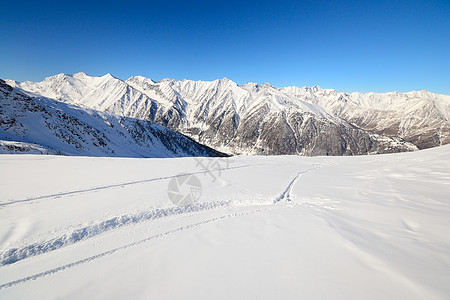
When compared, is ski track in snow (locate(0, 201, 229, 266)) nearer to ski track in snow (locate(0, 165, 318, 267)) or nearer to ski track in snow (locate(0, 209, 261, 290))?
ski track in snow (locate(0, 165, 318, 267))

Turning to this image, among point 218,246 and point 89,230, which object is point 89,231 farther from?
point 218,246

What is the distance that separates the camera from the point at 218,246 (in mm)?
4289

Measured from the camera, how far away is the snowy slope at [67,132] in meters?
39.0

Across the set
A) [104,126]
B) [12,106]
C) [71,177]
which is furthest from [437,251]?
[104,126]

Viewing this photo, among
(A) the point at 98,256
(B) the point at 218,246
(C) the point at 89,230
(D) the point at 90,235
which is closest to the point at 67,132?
(C) the point at 89,230

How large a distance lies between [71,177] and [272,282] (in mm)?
12173

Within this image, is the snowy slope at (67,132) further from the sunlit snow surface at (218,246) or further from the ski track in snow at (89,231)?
the ski track in snow at (89,231)

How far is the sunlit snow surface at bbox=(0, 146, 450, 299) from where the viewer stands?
2.97 m

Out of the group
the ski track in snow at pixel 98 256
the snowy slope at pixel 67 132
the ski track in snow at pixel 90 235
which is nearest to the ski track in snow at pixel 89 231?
the ski track in snow at pixel 90 235

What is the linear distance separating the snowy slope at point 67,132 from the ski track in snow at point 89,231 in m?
36.5

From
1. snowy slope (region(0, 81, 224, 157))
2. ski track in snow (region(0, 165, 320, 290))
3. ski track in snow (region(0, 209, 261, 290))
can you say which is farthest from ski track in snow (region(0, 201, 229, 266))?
snowy slope (region(0, 81, 224, 157))

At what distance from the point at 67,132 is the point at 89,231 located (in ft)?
228

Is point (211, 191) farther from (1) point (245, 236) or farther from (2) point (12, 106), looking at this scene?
(2) point (12, 106)

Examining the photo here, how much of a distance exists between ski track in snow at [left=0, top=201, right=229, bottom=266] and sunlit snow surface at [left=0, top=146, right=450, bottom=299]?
0.03m
